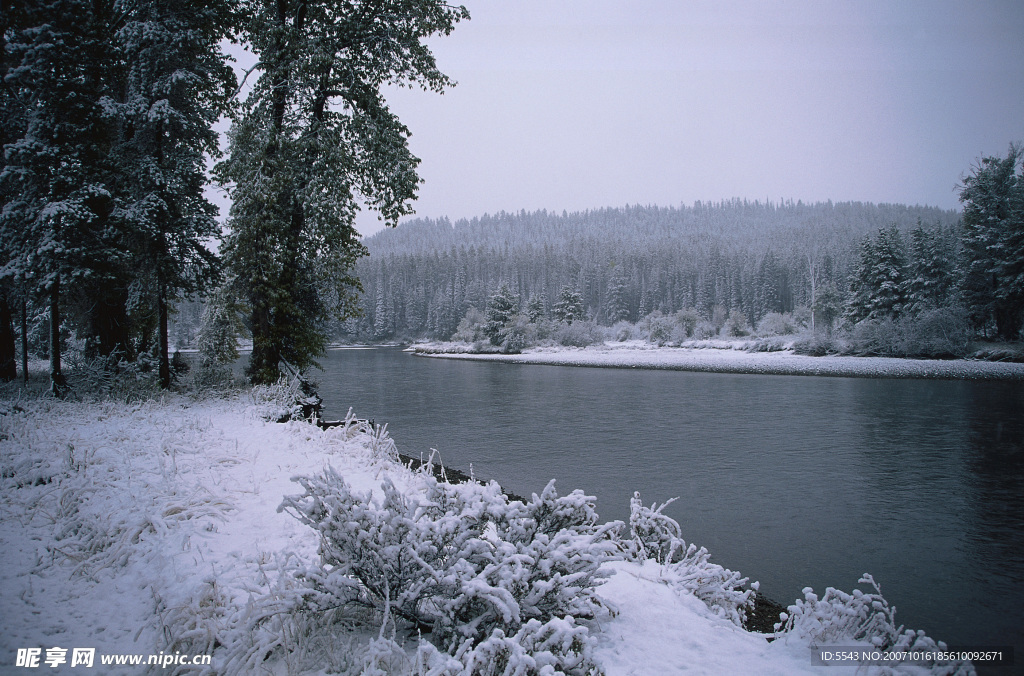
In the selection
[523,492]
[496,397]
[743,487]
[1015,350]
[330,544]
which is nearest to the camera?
[330,544]

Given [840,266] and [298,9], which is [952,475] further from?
[840,266]

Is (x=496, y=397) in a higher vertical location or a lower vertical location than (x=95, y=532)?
lower

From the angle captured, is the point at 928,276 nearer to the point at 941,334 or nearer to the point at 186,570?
the point at 941,334

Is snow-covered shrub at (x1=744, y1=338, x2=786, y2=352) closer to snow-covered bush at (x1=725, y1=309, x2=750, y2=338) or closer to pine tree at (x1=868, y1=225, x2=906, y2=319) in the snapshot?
pine tree at (x1=868, y1=225, x2=906, y2=319)

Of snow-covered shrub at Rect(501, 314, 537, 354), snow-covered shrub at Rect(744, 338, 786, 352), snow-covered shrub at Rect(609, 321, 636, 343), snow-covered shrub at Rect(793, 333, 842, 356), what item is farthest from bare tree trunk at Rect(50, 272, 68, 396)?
snow-covered shrub at Rect(609, 321, 636, 343)

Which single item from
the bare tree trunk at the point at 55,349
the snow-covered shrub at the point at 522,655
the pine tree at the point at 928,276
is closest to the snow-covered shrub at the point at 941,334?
the pine tree at the point at 928,276

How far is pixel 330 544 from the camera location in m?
3.17

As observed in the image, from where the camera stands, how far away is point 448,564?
3033 mm

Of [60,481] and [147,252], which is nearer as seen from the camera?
[60,481]

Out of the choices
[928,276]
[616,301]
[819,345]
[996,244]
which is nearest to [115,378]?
[819,345]

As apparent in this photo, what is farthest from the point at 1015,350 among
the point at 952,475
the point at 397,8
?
the point at 397,8

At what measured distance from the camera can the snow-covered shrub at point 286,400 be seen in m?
9.43

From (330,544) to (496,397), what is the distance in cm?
2265

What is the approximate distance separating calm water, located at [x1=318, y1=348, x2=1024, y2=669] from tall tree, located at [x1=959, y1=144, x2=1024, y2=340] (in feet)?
43.6
